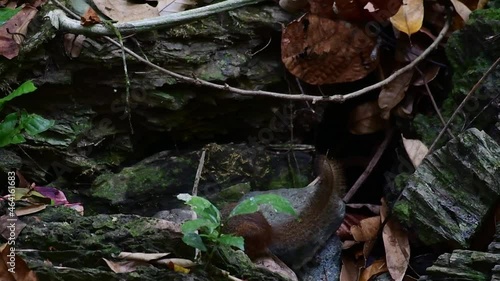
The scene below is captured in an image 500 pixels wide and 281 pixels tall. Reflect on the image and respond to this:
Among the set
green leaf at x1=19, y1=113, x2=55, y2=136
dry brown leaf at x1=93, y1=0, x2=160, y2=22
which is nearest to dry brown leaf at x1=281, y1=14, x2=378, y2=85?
dry brown leaf at x1=93, y1=0, x2=160, y2=22

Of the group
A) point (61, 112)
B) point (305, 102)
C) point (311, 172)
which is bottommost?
point (311, 172)

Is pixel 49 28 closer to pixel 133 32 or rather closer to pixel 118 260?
pixel 133 32

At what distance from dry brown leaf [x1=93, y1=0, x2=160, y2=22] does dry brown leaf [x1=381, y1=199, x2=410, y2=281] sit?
129 cm

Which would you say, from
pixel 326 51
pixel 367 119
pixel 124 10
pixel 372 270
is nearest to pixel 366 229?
pixel 372 270

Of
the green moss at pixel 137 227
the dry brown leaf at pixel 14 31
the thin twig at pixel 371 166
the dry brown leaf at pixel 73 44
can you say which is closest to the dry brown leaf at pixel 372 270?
the thin twig at pixel 371 166

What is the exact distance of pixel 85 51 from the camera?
252 centimetres

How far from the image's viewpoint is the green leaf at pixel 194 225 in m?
1.84

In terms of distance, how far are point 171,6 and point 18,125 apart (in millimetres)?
835

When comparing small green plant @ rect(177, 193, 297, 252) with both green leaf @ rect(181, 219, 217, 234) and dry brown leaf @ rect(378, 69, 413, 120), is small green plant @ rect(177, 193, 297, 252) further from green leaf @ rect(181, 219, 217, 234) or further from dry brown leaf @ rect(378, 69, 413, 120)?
dry brown leaf @ rect(378, 69, 413, 120)

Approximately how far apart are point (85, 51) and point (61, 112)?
27cm

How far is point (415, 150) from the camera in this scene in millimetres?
2629

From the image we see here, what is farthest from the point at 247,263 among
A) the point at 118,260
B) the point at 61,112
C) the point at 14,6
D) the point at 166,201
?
the point at 14,6

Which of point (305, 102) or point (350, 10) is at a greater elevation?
point (350, 10)

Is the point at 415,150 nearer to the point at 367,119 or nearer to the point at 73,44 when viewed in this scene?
the point at 367,119
